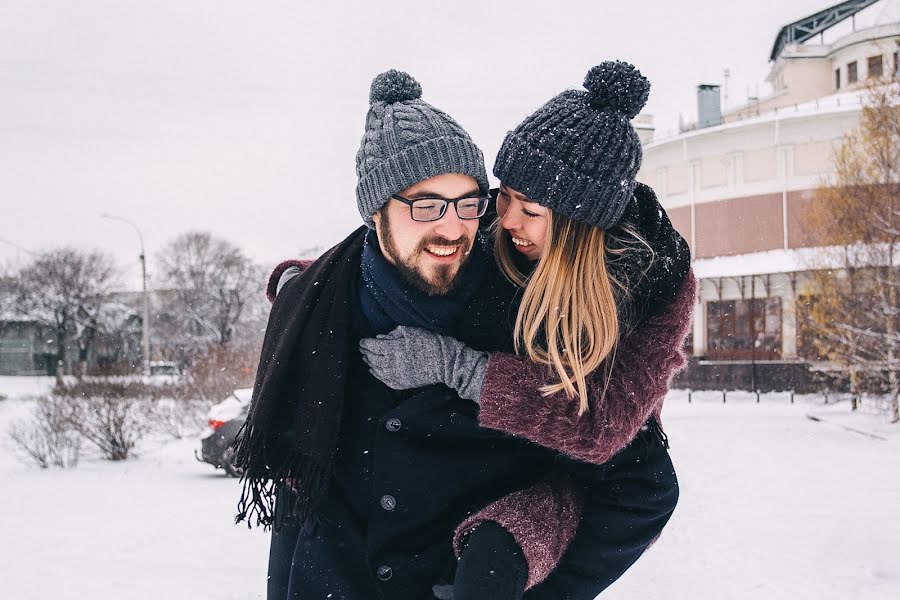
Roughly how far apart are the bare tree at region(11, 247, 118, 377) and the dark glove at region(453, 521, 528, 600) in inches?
2496

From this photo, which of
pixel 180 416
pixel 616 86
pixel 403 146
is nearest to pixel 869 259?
pixel 180 416

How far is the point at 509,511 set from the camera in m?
2.20

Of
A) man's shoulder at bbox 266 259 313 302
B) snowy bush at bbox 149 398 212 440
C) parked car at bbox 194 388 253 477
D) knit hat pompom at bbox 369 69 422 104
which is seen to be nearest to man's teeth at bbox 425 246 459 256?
knit hat pompom at bbox 369 69 422 104

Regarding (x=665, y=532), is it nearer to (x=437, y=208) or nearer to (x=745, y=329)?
(x=437, y=208)

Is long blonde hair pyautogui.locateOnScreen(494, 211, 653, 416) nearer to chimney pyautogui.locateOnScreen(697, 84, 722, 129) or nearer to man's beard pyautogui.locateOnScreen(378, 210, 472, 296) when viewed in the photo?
man's beard pyautogui.locateOnScreen(378, 210, 472, 296)

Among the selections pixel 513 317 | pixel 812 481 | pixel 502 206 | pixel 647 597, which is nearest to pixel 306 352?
pixel 513 317

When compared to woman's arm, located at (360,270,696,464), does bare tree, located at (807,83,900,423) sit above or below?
above

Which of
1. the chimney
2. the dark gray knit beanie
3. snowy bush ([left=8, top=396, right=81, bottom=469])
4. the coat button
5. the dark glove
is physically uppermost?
the chimney

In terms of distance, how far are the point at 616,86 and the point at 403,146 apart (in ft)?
2.16

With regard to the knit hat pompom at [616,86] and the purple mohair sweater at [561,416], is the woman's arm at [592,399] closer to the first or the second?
the purple mohair sweater at [561,416]

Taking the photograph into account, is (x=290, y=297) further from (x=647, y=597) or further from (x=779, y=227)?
(x=779, y=227)

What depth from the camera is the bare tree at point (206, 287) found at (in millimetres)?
62156

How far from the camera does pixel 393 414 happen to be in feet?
7.91

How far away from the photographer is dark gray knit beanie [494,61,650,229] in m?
2.42
